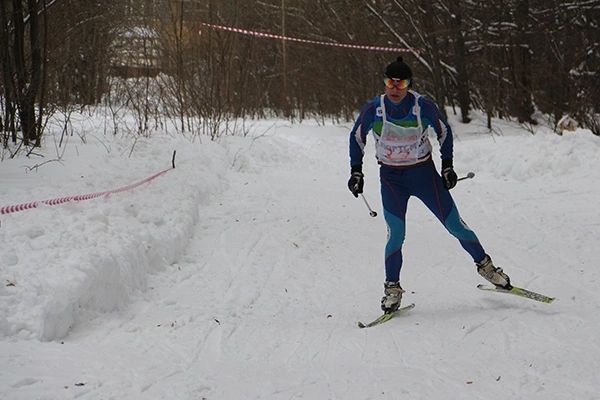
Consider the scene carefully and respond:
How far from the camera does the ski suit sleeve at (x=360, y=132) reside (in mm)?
5066

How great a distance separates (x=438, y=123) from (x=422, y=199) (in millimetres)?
612

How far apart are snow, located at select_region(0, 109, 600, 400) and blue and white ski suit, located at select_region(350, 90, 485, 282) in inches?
22.9

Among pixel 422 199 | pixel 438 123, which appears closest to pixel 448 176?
pixel 422 199

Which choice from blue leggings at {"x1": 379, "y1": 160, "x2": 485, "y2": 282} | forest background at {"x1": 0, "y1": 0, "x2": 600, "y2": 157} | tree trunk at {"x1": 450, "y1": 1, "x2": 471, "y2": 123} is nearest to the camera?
blue leggings at {"x1": 379, "y1": 160, "x2": 485, "y2": 282}

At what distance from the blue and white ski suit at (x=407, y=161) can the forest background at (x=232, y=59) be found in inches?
194

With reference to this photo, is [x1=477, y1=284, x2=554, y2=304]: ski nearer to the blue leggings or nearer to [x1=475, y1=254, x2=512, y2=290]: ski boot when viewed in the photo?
[x1=475, y1=254, x2=512, y2=290]: ski boot

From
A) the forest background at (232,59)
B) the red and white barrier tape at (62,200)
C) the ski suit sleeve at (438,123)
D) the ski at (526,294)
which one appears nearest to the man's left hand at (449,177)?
the ski suit sleeve at (438,123)

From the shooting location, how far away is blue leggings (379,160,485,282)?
503 centimetres

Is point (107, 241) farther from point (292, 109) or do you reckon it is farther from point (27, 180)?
point (292, 109)

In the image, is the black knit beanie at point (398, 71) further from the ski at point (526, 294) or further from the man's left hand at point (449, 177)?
the ski at point (526, 294)

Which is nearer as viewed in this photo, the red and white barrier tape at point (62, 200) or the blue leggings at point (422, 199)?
the blue leggings at point (422, 199)

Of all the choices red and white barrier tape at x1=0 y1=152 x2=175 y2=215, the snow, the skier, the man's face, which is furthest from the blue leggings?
red and white barrier tape at x1=0 y1=152 x2=175 y2=215

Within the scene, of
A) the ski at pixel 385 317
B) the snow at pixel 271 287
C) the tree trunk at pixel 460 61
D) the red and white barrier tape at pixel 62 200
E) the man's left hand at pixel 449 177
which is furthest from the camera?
the tree trunk at pixel 460 61

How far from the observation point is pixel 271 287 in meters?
5.82
